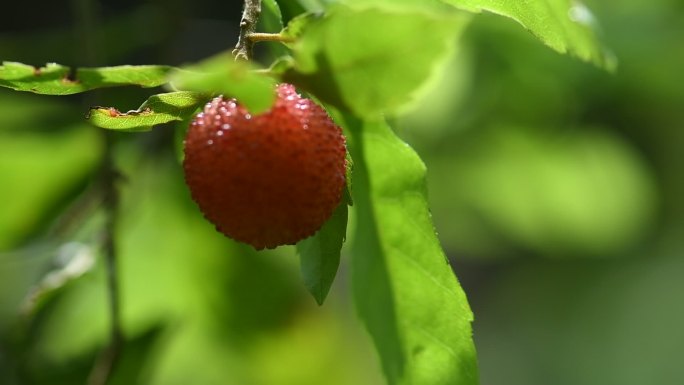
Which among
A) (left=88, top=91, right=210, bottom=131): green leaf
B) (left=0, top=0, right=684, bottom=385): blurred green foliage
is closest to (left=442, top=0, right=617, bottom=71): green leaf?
(left=88, top=91, right=210, bottom=131): green leaf

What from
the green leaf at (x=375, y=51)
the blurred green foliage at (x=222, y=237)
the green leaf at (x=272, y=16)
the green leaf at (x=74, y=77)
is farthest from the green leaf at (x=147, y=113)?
the blurred green foliage at (x=222, y=237)

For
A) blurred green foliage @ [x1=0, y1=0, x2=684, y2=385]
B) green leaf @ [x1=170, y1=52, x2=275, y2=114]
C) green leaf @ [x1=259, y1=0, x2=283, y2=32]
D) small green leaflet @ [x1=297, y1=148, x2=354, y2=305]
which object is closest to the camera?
green leaf @ [x1=170, y1=52, x2=275, y2=114]

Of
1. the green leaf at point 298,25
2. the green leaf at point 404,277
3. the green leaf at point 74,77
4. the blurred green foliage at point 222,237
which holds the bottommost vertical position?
the blurred green foliage at point 222,237

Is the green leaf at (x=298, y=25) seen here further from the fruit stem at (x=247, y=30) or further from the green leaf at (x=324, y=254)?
the green leaf at (x=324, y=254)

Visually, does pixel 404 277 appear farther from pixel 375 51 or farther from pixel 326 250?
pixel 375 51

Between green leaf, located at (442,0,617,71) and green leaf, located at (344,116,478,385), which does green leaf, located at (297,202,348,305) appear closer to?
green leaf, located at (344,116,478,385)

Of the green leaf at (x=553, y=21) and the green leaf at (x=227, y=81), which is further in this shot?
the green leaf at (x=553, y=21)
